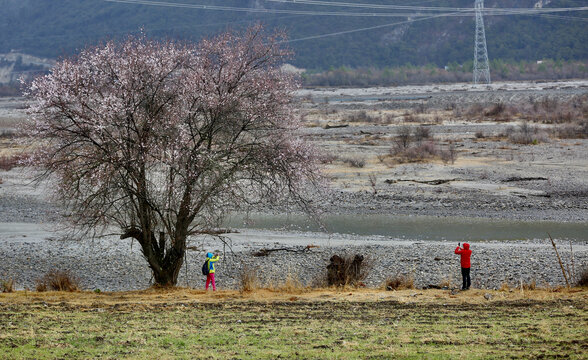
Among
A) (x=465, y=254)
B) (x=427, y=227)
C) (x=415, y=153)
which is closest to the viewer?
(x=465, y=254)

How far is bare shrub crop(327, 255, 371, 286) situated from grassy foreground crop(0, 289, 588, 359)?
1978 mm

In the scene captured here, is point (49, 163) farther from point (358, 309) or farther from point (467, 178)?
point (467, 178)

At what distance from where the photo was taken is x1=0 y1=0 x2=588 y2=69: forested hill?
164625 mm

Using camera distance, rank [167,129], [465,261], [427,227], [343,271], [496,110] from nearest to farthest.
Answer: [167,129] < [465,261] < [343,271] < [427,227] < [496,110]

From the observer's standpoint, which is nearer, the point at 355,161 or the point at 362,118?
the point at 355,161

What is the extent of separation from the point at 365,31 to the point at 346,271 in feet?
555

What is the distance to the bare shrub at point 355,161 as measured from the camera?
42.8m

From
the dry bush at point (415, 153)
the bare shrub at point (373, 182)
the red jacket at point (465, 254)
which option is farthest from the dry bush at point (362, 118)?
the red jacket at point (465, 254)

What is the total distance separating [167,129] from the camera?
15664 millimetres

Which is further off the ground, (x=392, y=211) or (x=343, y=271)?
(x=392, y=211)

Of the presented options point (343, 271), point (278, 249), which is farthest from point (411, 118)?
point (343, 271)

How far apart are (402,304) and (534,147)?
34.9 meters

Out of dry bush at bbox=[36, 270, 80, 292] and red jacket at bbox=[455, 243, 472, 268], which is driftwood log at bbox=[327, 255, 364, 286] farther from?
dry bush at bbox=[36, 270, 80, 292]

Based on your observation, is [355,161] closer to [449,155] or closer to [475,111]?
[449,155]
